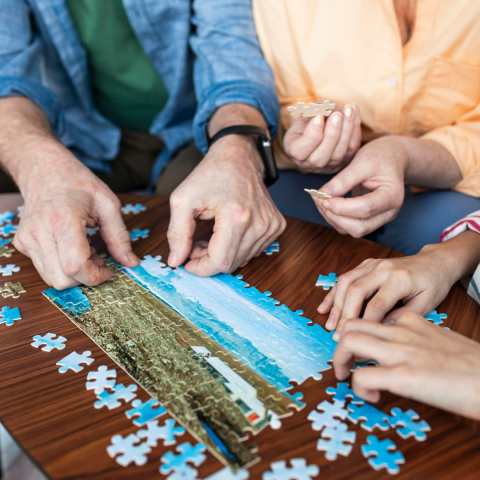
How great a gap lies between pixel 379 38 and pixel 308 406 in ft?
4.06

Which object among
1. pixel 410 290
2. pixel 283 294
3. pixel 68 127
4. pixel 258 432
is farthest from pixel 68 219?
pixel 68 127

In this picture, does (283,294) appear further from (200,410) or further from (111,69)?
(111,69)

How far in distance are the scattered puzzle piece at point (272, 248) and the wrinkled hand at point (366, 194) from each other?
156 mm

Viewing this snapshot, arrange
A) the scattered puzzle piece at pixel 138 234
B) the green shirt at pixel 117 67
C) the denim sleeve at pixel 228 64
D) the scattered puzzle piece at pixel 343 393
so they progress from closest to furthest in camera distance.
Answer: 1. the scattered puzzle piece at pixel 343 393
2. the scattered puzzle piece at pixel 138 234
3. the denim sleeve at pixel 228 64
4. the green shirt at pixel 117 67

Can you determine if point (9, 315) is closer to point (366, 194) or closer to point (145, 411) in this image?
point (145, 411)

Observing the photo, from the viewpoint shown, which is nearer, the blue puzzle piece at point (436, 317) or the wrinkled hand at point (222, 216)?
the blue puzzle piece at point (436, 317)

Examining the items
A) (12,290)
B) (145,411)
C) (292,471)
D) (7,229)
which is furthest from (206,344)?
(7,229)

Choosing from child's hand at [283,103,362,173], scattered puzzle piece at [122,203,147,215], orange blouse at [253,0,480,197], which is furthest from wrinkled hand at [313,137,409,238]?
scattered puzzle piece at [122,203,147,215]

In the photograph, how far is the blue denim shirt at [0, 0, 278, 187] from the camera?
154 centimetres

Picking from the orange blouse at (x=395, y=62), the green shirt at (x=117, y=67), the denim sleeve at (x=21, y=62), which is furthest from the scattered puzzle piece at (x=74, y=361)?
the green shirt at (x=117, y=67)

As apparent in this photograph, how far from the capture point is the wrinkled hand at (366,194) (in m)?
1.05

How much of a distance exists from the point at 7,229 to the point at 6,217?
0.33 feet

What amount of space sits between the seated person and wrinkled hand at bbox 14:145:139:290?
1.81 ft

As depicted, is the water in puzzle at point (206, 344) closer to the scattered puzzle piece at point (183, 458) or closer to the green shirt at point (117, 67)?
the scattered puzzle piece at point (183, 458)
